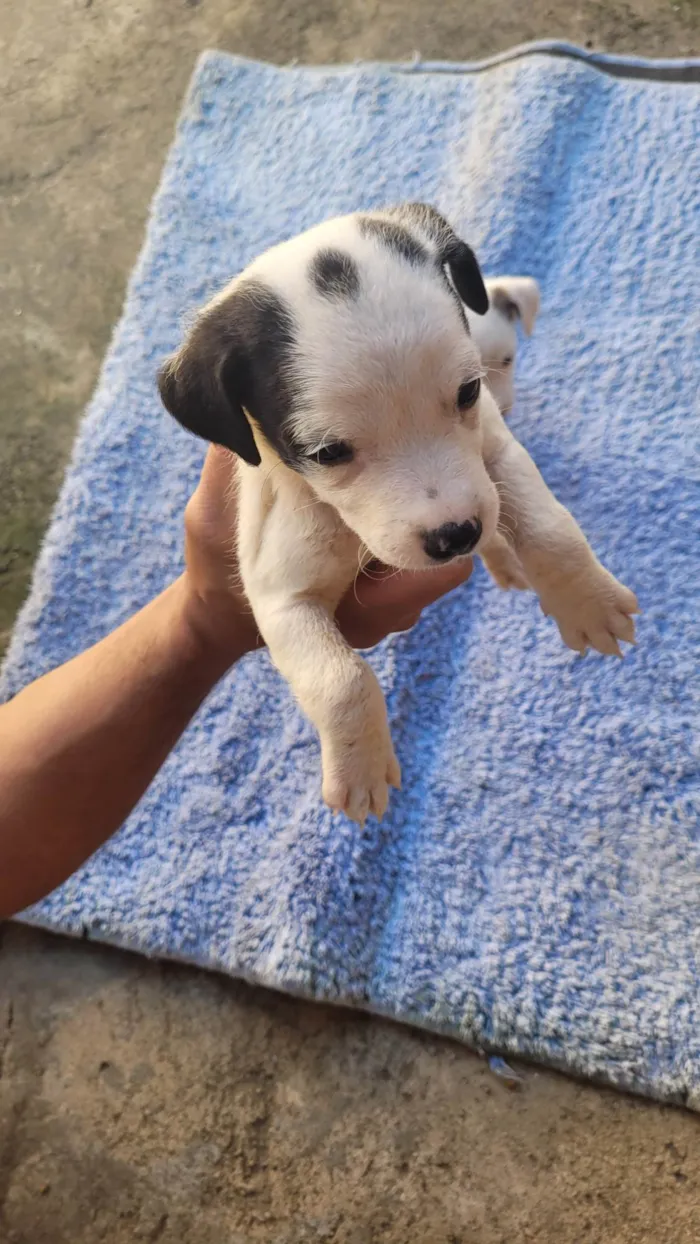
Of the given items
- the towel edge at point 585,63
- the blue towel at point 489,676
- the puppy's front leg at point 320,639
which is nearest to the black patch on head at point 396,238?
the puppy's front leg at point 320,639

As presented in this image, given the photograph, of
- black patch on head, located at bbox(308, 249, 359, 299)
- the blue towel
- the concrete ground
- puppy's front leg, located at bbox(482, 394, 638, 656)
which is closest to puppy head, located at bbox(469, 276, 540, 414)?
the blue towel

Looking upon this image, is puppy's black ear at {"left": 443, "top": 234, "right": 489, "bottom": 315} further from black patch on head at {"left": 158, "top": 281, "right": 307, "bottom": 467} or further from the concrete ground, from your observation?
the concrete ground

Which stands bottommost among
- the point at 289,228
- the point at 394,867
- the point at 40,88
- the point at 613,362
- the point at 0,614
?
the point at 394,867

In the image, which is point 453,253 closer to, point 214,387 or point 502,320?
point 214,387

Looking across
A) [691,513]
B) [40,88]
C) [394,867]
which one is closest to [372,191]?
[691,513]

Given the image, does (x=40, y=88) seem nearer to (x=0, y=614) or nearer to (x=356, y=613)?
(x=0, y=614)

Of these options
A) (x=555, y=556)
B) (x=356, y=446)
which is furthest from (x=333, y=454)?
(x=555, y=556)
